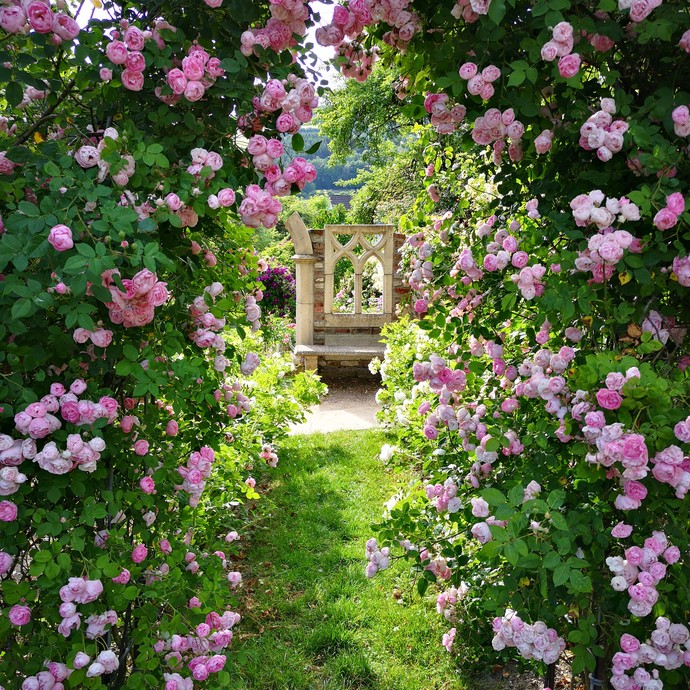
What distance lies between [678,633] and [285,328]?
765cm

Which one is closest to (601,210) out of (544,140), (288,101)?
(544,140)

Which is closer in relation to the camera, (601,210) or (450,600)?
(601,210)

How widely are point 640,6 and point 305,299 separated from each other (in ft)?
22.4

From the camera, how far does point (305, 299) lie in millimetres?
8070

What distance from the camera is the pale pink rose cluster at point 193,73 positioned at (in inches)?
55.9

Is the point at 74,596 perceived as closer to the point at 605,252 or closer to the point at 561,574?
the point at 561,574

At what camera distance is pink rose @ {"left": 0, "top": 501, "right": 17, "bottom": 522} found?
129cm

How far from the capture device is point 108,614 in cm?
148

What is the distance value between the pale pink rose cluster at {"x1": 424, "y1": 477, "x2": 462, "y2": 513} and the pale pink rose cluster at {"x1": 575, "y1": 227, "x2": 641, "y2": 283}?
0.82 metres

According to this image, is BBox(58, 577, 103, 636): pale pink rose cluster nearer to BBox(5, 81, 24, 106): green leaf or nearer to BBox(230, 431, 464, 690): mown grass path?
Result: BBox(230, 431, 464, 690): mown grass path

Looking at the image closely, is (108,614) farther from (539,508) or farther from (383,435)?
(383,435)

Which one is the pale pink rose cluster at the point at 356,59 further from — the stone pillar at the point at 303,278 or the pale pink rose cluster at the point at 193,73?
the stone pillar at the point at 303,278

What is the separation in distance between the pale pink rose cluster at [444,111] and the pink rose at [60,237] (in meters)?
1.07

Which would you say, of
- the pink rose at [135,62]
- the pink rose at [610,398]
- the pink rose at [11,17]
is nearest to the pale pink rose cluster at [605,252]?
the pink rose at [610,398]
